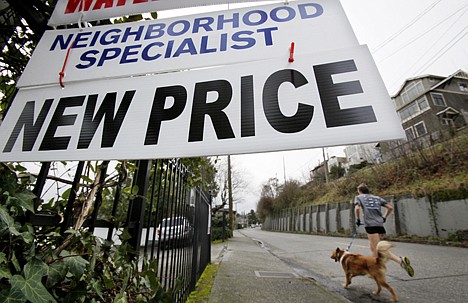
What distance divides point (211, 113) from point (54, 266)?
0.78 meters

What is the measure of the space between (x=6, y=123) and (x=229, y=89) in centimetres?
95

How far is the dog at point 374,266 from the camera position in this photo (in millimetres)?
3137

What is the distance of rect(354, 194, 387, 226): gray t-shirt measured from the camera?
4.83m

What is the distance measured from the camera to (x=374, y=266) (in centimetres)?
324

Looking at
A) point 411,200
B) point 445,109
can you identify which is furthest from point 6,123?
point 445,109

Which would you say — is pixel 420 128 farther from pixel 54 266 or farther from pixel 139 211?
pixel 54 266

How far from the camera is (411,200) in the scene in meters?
11.1

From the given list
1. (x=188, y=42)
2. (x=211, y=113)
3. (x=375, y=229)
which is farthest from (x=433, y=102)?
(x=211, y=113)

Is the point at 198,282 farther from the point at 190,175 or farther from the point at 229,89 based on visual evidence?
the point at 229,89

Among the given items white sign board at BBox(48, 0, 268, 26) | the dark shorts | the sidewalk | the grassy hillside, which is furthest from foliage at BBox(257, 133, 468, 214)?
white sign board at BBox(48, 0, 268, 26)

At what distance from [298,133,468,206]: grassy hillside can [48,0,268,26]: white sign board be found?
40.3 ft

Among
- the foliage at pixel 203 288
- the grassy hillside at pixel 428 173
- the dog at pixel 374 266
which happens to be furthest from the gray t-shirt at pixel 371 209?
the grassy hillside at pixel 428 173

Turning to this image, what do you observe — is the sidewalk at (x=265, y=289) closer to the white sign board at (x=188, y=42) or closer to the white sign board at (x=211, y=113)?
the white sign board at (x=211, y=113)

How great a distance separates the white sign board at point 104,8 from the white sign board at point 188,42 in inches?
3.3
